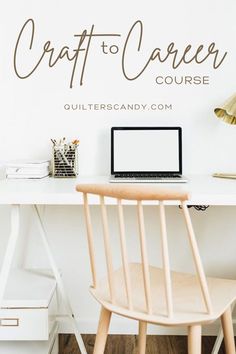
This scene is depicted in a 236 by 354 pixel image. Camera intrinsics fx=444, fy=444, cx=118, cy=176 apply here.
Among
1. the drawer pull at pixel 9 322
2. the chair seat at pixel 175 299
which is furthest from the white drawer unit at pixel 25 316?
the chair seat at pixel 175 299

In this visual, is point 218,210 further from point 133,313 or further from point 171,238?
point 133,313

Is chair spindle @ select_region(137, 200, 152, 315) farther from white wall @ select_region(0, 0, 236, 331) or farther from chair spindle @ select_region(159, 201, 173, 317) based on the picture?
white wall @ select_region(0, 0, 236, 331)

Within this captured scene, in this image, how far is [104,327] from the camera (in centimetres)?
151

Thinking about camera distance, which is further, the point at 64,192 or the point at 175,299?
the point at 64,192

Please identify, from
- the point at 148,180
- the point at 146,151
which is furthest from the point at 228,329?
the point at 146,151

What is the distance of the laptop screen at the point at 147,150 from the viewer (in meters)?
2.13

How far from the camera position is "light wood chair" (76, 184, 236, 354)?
1.31m

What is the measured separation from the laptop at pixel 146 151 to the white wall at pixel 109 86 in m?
0.11

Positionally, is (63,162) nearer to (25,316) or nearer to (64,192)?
(64,192)

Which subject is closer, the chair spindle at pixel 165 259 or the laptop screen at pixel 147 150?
the chair spindle at pixel 165 259

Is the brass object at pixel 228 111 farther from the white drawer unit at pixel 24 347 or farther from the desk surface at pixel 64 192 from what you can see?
the white drawer unit at pixel 24 347

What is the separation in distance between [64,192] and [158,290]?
0.50 meters

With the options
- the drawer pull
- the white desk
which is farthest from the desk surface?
the drawer pull

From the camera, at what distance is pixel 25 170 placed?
2061 millimetres
